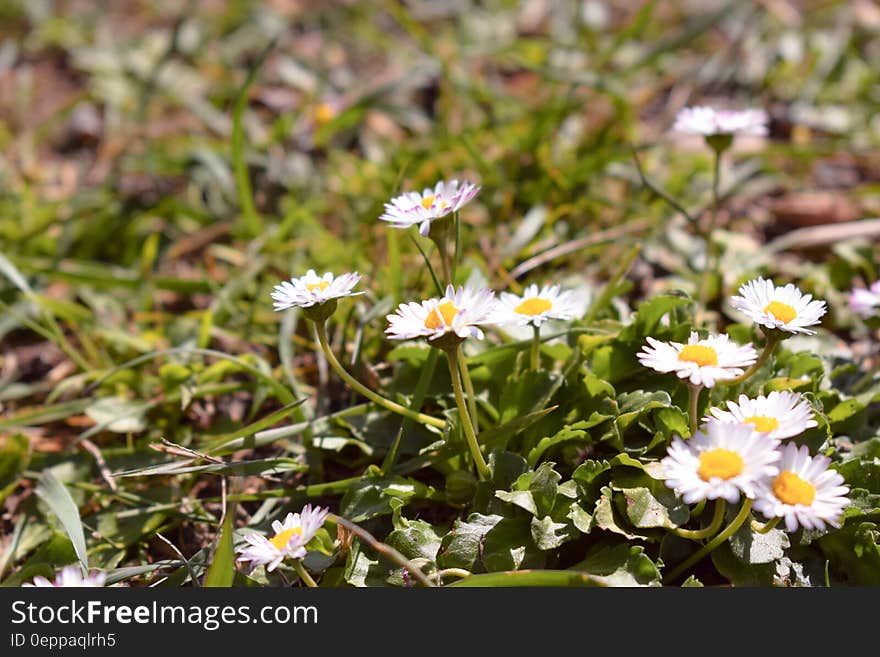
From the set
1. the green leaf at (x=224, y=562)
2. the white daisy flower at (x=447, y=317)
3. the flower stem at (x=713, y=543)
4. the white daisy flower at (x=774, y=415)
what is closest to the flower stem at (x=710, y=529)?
the flower stem at (x=713, y=543)

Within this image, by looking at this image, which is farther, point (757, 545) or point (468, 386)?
point (468, 386)

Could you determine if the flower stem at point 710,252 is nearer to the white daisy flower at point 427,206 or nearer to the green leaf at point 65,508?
the white daisy flower at point 427,206

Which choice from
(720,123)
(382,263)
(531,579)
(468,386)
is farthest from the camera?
(382,263)

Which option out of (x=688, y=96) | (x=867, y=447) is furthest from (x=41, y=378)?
(x=688, y=96)

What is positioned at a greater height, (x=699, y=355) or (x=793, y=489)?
(x=699, y=355)

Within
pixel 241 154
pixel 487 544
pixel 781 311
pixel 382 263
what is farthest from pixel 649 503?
pixel 241 154

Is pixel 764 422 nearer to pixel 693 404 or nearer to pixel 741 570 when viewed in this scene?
Result: pixel 693 404

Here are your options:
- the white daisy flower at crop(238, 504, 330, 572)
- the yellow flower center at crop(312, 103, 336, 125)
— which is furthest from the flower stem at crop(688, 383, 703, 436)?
the yellow flower center at crop(312, 103, 336, 125)
